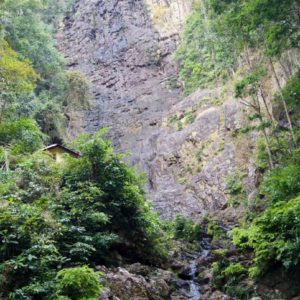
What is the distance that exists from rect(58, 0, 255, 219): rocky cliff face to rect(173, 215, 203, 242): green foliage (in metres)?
2.87

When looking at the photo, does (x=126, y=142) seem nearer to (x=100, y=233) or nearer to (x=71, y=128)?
(x=71, y=128)

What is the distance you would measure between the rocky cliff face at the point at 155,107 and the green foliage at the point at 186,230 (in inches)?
113

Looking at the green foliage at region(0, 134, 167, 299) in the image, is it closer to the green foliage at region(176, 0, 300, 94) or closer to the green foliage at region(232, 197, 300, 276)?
the green foliage at region(232, 197, 300, 276)

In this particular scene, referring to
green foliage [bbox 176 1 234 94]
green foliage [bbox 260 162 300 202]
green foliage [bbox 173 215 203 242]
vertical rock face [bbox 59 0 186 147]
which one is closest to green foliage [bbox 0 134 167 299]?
green foliage [bbox 260 162 300 202]

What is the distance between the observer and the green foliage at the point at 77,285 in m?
8.54

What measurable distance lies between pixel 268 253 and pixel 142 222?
414 cm

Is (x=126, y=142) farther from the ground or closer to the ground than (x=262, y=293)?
farther from the ground

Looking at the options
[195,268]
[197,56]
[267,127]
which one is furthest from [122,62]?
[195,268]

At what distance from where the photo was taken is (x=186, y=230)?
832 inches

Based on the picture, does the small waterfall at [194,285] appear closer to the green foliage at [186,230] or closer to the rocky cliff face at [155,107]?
the green foliage at [186,230]

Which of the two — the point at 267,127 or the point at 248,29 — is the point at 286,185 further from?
the point at 248,29

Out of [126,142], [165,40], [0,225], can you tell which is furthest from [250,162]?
[165,40]

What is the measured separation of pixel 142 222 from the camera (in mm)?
13656

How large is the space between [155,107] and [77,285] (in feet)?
92.1
